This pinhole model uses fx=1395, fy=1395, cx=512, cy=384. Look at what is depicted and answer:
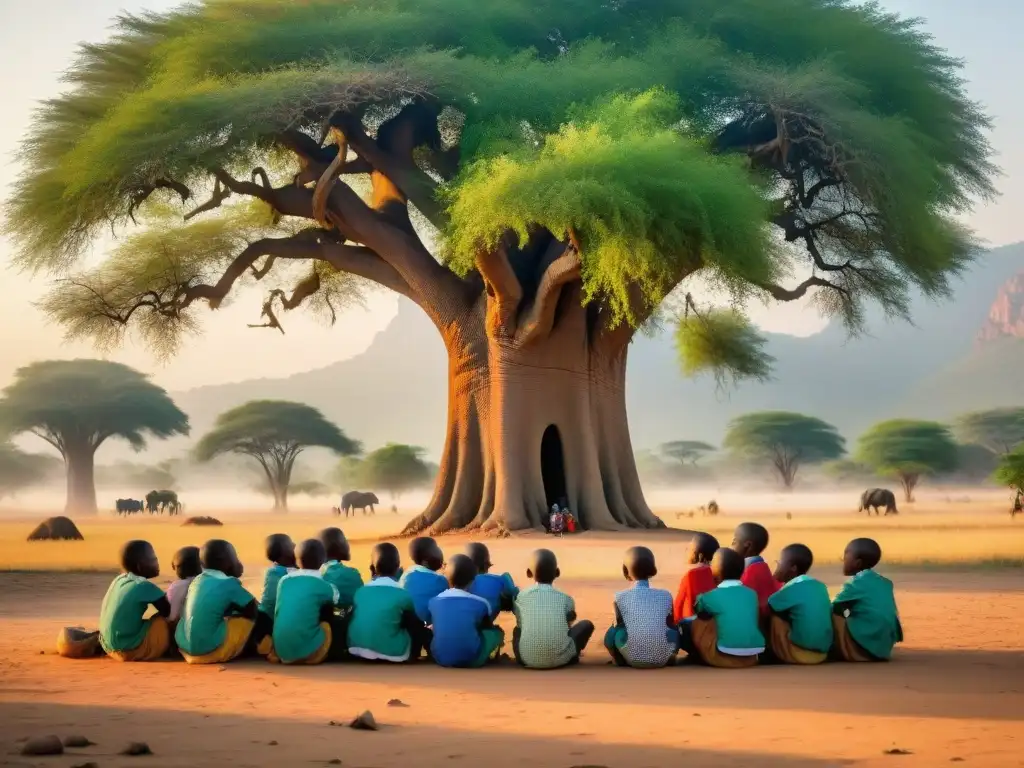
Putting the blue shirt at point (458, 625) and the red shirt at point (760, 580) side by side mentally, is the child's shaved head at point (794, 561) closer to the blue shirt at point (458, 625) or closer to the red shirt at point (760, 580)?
the red shirt at point (760, 580)

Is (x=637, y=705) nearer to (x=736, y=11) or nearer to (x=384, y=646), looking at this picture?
(x=384, y=646)

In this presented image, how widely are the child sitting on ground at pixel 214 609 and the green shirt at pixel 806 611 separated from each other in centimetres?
355

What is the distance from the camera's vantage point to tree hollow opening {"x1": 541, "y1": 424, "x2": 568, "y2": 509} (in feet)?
86.4

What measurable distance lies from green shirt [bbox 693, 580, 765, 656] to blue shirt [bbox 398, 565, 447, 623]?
5.89 feet

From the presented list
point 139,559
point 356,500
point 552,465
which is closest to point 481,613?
point 139,559

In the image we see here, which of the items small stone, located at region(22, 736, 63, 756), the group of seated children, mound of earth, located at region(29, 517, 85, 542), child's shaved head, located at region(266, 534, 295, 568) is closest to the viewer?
small stone, located at region(22, 736, 63, 756)

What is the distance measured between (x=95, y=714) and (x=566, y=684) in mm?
2721

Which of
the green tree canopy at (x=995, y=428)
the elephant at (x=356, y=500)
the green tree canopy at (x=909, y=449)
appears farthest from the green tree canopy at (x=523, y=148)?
the green tree canopy at (x=995, y=428)

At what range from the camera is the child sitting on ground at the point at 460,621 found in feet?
29.6

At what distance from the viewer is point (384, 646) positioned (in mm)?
9250

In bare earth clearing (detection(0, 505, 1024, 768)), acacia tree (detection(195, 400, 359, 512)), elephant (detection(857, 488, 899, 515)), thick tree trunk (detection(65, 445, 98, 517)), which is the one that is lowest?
bare earth clearing (detection(0, 505, 1024, 768))

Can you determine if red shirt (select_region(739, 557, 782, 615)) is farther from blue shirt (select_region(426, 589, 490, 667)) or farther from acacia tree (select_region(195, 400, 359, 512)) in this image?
acacia tree (select_region(195, 400, 359, 512))

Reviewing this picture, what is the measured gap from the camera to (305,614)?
9.26 metres

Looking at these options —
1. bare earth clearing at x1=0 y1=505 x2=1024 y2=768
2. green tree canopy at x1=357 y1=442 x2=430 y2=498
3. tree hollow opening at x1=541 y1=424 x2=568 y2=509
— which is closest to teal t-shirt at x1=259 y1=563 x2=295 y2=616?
bare earth clearing at x1=0 y1=505 x2=1024 y2=768
